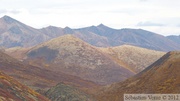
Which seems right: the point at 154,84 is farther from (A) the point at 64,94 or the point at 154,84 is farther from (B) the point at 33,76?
(B) the point at 33,76

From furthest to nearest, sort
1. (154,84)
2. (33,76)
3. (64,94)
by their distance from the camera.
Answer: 1. (33,76)
2. (154,84)
3. (64,94)

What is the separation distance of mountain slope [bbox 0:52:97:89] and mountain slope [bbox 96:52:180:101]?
43.8 metres

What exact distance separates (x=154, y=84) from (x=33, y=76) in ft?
281

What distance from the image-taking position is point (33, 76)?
571 feet

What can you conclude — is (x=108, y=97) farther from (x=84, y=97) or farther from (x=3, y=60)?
(x=3, y=60)

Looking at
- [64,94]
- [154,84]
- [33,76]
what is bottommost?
[64,94]

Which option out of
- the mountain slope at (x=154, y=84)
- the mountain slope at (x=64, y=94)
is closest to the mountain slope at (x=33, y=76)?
the mountain slope at (x=154, y=84)

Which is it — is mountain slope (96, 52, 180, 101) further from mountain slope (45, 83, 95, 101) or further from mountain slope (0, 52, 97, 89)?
mountain slope (0, 52, 97, 89)

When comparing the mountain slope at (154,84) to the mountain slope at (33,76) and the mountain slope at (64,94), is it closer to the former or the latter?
the mountain slope at (64,94)

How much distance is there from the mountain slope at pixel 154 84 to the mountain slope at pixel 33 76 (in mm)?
43834

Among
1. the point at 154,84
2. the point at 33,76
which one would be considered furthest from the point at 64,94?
the point at 33,76

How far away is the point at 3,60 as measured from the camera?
190 metres

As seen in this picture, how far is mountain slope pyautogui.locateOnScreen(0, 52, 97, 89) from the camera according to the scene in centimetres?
15888

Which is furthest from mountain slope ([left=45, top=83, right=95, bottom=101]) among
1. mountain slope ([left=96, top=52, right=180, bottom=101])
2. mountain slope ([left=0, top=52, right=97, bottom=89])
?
mountain slope ([left=0, top=52, right=97, bottom=89])
